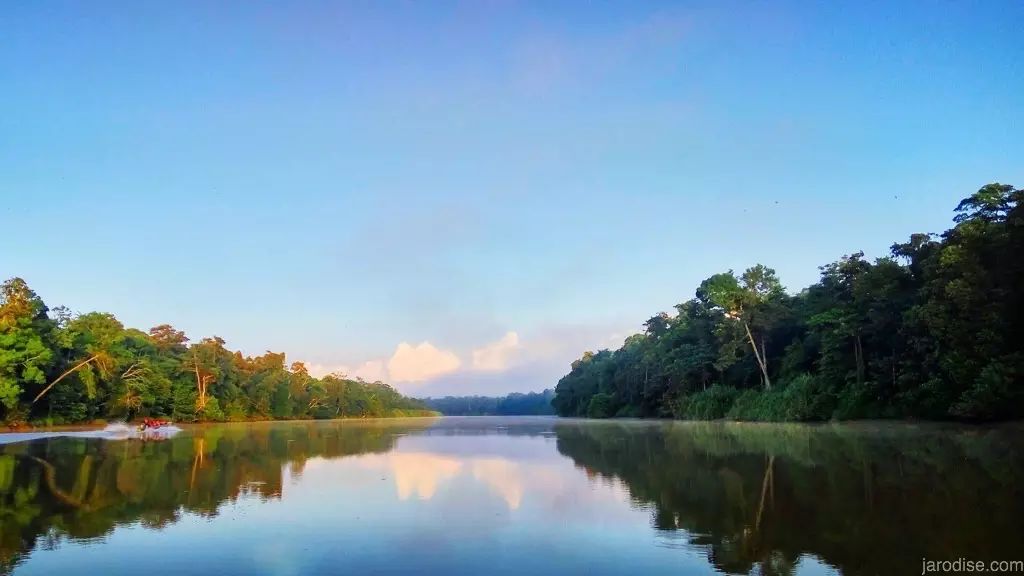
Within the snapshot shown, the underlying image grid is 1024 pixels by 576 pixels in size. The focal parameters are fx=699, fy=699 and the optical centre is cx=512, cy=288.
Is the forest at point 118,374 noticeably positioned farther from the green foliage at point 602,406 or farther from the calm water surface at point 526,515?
the green foliage at point 602,406

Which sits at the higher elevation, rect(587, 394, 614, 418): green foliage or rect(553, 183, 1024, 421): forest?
rect(553, 183, 1024, 421): forest

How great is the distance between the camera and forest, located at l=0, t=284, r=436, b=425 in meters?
46.2

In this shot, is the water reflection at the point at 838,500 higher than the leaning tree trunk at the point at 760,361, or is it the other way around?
the leaning tree trunk at the point at 760,361

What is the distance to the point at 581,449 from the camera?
26156 millimetres

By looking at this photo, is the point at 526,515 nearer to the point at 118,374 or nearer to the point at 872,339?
the point at 872,339

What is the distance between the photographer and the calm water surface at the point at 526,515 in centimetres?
793

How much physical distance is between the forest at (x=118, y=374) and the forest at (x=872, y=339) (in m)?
47.4

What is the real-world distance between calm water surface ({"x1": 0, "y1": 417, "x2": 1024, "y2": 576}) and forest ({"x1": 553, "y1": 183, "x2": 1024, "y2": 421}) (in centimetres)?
1043

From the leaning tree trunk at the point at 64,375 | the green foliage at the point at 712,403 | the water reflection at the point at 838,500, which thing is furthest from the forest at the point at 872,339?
the leaning tree trunk at the point at 64,375

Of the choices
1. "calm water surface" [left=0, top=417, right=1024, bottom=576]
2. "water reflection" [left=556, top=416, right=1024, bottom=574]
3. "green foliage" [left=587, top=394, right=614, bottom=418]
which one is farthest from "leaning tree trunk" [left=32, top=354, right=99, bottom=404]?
"green foliage" [left=587, top=394, right=614, bottom=418]

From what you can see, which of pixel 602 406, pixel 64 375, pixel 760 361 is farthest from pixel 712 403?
pixel 64 375

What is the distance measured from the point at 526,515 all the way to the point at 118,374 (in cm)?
5962

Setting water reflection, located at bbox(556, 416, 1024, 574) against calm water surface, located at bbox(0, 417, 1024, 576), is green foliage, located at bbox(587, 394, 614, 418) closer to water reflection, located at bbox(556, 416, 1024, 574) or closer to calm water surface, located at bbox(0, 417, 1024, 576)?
water reflection, located at bbox(556, 416, 1024, 574)

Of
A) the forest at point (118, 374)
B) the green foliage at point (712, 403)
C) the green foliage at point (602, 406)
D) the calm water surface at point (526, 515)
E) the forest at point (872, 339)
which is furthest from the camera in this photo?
the green foliage at point (602, 406)
